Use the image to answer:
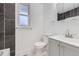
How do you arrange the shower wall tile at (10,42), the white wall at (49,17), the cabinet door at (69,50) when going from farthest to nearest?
the white wall at (49,17) → the shower wall tile at (10,42) → the cabinet door at (69,50)

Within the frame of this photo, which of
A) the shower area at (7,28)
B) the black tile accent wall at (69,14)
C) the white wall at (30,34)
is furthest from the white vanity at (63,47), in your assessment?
the shower area at (7,28)

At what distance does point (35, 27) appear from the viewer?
2.07 meters

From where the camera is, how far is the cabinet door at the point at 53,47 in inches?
68.6

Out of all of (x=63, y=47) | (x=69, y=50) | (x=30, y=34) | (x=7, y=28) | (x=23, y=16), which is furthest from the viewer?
(x=30, y=34)

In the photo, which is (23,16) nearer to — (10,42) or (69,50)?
(10,42)

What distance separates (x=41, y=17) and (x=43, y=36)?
1.26 ft

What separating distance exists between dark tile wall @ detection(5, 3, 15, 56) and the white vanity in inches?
29.0

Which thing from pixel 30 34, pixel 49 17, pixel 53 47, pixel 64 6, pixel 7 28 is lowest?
pixel 53 47

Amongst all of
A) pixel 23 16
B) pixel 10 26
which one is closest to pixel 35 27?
pixel 23 16

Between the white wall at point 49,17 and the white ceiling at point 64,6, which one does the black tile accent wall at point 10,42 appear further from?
the white ceiling at point 64,6

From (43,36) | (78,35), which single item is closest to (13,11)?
(43,36)

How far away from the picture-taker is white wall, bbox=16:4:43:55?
202cm

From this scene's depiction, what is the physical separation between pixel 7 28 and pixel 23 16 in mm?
383

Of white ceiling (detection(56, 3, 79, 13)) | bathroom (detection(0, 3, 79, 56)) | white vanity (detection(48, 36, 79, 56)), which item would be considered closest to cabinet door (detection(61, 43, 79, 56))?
white vanity (detection(48, 36, 79, 56))
